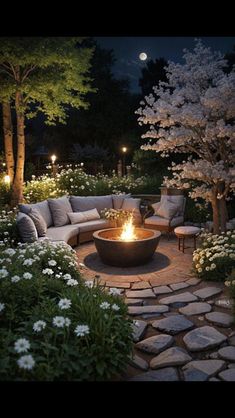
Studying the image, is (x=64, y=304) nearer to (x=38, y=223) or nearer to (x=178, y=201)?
(x=38, y=223)

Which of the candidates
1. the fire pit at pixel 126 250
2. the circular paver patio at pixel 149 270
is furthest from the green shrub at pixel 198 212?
the fire pit at pixel 126 250

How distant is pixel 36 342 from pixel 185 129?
5.52 metres

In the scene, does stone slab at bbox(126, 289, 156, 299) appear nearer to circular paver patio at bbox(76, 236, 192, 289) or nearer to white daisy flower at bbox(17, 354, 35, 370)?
circular paver patio at bbox(76, 236, 192, 289)

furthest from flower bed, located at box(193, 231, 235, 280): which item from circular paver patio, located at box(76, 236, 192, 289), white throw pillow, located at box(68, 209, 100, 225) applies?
white throw pillow, located at box(68, 209, 100, 225)

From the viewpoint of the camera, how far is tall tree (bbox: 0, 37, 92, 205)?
31.0 ft

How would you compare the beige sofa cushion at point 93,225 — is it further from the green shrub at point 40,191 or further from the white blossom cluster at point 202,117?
the green shrub at point 40,191

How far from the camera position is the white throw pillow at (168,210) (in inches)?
335

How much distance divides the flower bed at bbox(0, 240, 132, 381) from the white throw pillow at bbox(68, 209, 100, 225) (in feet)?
14.7

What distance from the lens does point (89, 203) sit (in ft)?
30.0

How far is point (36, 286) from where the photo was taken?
3.53 m

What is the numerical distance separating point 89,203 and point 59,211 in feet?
3.74
